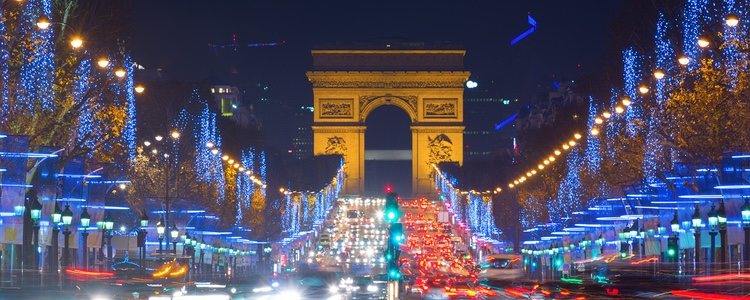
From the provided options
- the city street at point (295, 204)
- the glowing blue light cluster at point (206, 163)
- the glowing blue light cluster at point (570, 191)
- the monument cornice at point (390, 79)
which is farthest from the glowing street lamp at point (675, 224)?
the monument cornice at point (390, 79)

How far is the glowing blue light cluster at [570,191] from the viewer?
271 feet

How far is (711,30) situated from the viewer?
52.8m

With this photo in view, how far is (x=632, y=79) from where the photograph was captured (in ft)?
228

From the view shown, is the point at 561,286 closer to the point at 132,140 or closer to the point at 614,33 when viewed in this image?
the point at 132,140

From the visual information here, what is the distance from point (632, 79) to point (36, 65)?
29.1 m

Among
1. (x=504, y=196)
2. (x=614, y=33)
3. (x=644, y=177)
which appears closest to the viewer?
(x=644, y=177)

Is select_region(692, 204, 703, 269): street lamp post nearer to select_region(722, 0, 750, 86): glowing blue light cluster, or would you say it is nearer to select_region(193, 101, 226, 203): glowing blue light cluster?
select_region(722, 0, 750, 86): glowing blue light cluster

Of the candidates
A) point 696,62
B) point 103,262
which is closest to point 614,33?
point 696,62

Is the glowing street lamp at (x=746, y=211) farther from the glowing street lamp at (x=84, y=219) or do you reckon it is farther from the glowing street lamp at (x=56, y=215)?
the glowing street lamp at (x=84, y=219)

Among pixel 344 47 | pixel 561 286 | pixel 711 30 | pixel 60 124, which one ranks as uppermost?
pixel 344 47

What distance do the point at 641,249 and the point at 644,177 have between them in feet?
11.1

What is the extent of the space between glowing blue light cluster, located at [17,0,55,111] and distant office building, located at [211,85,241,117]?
12211 centimetres

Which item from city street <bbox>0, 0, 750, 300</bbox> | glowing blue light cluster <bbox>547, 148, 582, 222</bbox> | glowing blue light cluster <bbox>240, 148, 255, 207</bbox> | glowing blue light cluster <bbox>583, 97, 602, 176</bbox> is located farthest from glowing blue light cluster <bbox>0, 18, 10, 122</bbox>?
glowing blue light cluster <bbox>240, 148, 255, 207</bbox>

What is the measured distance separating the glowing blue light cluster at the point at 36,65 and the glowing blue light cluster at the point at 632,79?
79.5 feet
